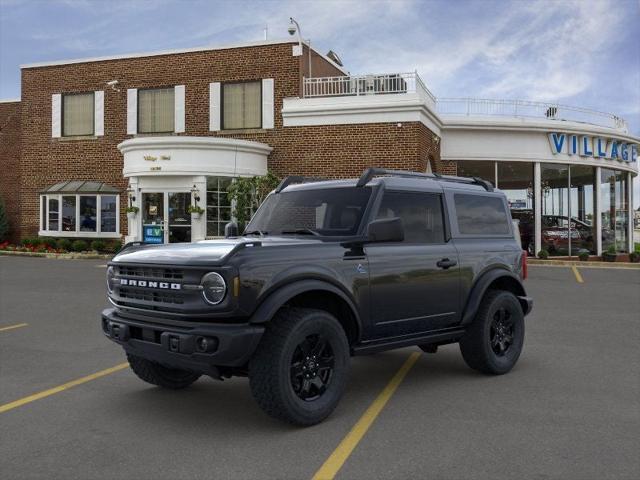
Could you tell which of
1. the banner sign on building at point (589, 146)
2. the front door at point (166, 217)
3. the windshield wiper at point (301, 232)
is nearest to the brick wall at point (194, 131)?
the front door at point (166, 217)

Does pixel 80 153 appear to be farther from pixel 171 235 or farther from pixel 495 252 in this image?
pixel 495 252

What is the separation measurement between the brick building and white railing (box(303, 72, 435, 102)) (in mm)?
57

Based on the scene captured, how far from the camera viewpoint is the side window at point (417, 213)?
560 cm

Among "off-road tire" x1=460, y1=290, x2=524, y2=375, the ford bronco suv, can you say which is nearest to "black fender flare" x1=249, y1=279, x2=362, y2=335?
the ford bronco suv

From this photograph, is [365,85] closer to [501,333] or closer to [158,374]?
[501,333]

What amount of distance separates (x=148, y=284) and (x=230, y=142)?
17.0 meters

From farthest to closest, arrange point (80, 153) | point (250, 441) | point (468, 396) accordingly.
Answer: point (80, 153), point (468, 396), point (250, 441)

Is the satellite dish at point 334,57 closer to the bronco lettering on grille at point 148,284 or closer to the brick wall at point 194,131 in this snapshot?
the brick wall at point 194,131

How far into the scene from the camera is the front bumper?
4.18 meters

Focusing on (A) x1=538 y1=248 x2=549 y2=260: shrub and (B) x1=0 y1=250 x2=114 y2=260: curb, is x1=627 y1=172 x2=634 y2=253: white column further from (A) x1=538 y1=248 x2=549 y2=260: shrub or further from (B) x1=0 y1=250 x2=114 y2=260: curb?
(B) x1=0 y1=250 x2=114 y2=260: curb

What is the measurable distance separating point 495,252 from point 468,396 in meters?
1.65

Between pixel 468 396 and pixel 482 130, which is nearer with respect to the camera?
pixel 468 396

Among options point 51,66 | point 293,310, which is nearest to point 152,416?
point 293,310

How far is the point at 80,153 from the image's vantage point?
25562mm
